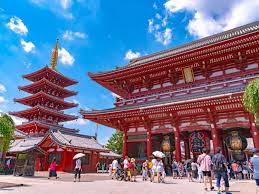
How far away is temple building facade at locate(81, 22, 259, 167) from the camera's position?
16875mm

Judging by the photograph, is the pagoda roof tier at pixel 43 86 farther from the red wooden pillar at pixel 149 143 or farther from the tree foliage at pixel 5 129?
the tree foliage at pixel 5 129

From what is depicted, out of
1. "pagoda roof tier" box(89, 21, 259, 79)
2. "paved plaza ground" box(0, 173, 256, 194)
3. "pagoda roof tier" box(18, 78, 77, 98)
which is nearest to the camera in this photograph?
"paved plaza ground" box(0, 173, 256, 194)

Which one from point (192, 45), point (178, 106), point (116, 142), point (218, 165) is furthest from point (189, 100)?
point (116, 142)

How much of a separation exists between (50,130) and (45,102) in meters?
17.1

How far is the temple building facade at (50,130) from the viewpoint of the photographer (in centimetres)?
2878

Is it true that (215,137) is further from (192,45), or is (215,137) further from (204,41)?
(204,41)

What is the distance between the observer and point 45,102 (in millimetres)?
45125

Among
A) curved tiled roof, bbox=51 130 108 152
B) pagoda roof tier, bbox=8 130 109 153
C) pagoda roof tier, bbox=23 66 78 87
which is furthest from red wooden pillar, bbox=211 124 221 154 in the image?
pagoda roof tier, bbox=23 66 78 87

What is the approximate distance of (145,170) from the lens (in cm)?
1587

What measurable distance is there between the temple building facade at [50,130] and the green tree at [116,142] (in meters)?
7.68

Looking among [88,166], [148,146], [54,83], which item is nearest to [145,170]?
[148,146]

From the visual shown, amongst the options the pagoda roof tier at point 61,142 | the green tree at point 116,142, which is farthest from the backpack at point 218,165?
the green tree at point 116,142

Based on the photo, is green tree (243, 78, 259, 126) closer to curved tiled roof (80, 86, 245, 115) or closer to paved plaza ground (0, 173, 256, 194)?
paved plaza ground (0, 173, 256, 194)

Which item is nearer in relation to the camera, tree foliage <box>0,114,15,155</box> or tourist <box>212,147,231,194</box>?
tourist <box>212,147,231,194</box>
